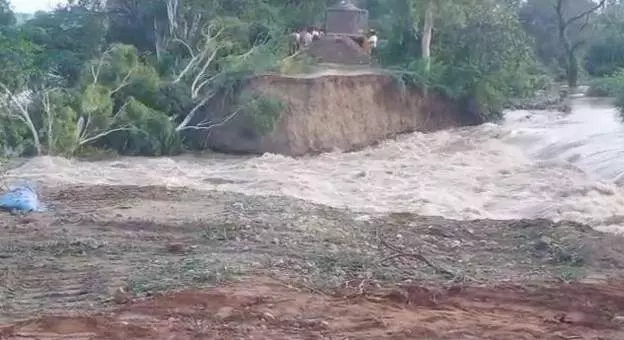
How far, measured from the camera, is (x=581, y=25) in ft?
169

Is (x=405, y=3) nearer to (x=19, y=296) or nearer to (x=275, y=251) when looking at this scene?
(x=275, y=251)

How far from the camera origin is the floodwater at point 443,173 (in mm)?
16766

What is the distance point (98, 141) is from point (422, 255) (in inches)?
609

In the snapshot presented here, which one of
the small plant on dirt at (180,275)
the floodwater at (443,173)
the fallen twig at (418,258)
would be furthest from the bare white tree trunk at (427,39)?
the small plant on dirt at (180,275)

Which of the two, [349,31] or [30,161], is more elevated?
[349,31]

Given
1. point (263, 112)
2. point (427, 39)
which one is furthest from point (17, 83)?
point (427, 39)

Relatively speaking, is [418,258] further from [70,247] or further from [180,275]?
[70,247]

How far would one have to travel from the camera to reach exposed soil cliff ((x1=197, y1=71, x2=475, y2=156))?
2653 cm

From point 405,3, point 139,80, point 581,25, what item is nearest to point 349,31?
point 405,3

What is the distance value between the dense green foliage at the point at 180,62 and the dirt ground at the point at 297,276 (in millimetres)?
9622

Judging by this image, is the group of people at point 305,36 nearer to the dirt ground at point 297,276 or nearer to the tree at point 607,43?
the tree at point 607,43

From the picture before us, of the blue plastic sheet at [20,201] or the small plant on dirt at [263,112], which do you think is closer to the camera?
the blue plastic sheet at [20,201]

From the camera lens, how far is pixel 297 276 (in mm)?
9992

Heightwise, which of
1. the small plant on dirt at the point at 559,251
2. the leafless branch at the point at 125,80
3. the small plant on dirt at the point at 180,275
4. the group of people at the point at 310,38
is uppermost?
the group of people at the point at 310,38
